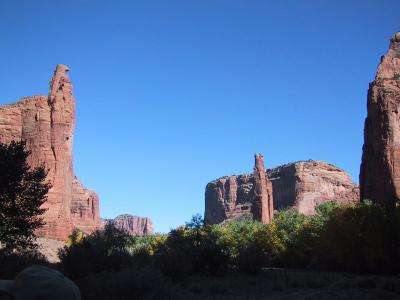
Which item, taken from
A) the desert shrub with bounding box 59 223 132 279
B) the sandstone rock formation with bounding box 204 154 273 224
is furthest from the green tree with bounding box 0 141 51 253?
the sandstone rock formation with bounding box 204 154 273 224

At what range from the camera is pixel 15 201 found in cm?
2059

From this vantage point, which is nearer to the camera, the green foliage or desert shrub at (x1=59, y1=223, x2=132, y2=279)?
desert shrub at (x1=59, y1=223, x2=132, y2=279)

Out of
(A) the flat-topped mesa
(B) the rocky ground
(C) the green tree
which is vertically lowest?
(B) the rocky ground

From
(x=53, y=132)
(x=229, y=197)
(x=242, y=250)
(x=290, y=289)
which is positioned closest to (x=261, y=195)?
(x=53, y=132)

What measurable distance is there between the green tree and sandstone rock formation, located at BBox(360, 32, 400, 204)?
3528cm

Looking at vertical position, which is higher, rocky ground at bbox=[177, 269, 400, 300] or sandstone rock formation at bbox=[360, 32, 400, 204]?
sandstone rock formation at bbox=[360, 32, 400, 204]

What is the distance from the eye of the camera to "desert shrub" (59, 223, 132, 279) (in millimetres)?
19656

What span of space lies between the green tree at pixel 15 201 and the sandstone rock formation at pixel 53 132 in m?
36.1

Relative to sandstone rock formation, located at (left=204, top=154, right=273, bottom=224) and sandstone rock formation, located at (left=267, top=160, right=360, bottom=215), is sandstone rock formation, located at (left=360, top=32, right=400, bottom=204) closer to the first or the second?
sandstone rock formation, located at (left=267, top=160, right=360, bottom=215)

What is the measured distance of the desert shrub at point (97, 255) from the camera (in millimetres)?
19656

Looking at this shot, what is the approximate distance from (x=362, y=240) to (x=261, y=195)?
55.8 metres

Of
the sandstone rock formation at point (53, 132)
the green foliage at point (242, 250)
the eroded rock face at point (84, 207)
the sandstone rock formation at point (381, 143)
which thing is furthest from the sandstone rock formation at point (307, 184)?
the green foliage at point (242, 250)

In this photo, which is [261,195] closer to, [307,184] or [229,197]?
[307,184]

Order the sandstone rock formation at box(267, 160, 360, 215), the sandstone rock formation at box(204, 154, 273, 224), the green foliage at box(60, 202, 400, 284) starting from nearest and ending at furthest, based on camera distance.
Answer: the green foliage at box(60, 202, 400, 284) < the sandstone rock formation at box(267, 160, 360, 215) < the sandstone rock formation at box(204, 154, 273, 224)
